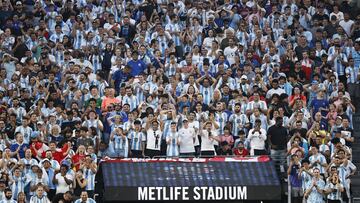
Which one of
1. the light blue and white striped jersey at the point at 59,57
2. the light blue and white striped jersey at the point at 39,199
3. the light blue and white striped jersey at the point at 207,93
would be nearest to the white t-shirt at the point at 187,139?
the light blue and white striped jersey at the point at 207,93

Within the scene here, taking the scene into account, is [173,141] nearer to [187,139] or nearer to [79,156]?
[187,139]

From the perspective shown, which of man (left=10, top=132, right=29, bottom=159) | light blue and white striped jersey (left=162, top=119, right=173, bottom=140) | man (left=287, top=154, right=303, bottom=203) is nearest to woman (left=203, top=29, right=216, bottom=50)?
light blue and white striped jersey (left=162, top=119, right=173, bottom=140)

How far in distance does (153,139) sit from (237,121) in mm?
2344

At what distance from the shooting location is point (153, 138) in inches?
1492

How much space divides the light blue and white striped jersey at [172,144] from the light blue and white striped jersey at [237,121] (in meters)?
1.63

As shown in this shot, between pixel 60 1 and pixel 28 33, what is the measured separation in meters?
2.50

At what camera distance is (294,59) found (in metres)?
41.7

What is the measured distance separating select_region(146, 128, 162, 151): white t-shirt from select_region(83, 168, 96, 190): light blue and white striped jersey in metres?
2.11

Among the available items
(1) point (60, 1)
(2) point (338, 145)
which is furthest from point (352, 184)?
(1) point (60, 1)

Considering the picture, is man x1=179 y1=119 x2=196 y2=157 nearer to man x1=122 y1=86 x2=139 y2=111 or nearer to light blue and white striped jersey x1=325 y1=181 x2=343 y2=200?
man x1=122 y1=86 x2=139 y2=111

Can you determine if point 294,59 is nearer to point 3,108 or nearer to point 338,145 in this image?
point 338,145

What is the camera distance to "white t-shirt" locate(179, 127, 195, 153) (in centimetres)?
3781

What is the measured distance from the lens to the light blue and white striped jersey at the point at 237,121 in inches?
1517

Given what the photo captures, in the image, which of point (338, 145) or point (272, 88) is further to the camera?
point (272, 88)
